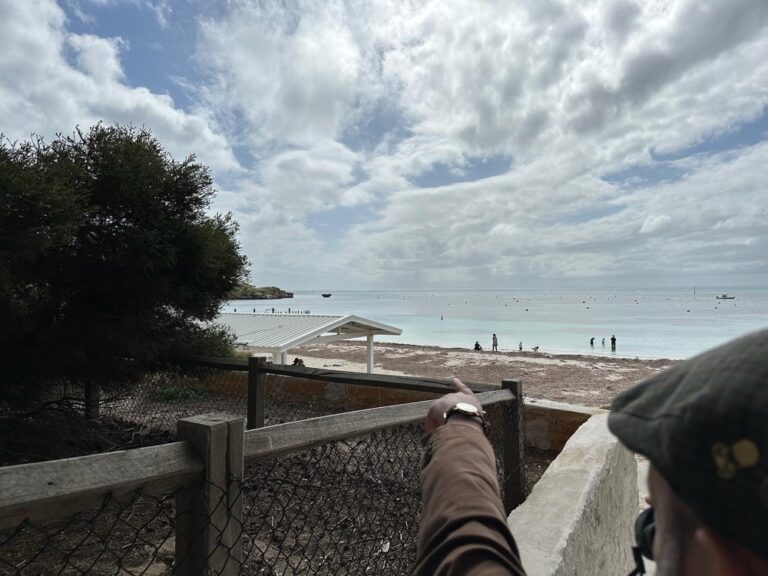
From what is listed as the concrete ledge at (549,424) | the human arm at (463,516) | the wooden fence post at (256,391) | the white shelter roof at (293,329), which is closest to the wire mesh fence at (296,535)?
the wooden fence post at (256,391)

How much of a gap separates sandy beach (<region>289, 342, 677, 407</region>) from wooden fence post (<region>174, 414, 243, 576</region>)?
53.7ft

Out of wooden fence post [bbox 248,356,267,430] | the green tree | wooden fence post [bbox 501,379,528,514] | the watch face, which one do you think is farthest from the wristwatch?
the green tree

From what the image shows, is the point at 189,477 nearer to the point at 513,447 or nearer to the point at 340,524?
the point at 340,524

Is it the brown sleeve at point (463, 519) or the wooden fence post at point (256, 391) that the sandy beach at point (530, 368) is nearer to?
the wooden fence post at point (256, 391)

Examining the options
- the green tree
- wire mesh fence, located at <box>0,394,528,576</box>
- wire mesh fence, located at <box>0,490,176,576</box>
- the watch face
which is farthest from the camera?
the green tree

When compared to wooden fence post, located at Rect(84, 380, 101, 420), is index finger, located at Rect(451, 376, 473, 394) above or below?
above

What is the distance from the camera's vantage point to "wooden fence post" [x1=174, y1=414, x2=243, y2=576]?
134 cm

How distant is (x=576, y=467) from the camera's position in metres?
3.58

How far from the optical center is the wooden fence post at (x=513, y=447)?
3326 millimetres

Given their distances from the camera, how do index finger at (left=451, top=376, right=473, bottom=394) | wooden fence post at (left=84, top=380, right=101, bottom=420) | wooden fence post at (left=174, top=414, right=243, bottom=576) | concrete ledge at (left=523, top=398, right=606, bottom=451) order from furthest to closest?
concrete ledge at (left=523, top=398, right=606, bottom=451) < wooden fence post at (left=84, top=380, right=101, bottom=420) < index finger at (left=451, top=376, right=473, bottom=394) < wooden fence post at (left=174, top=414, right=243, bottom=576)

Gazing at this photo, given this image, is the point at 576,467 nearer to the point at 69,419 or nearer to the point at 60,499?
the point at 60,499

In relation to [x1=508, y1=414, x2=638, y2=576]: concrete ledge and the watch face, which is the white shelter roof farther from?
the watch face

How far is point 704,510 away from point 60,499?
1.12m

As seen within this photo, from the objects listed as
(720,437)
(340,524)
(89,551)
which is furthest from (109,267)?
(720,437)
